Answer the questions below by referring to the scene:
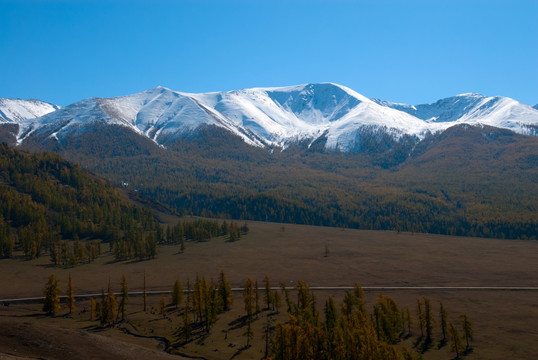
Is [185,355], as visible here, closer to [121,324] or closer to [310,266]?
[121,324]

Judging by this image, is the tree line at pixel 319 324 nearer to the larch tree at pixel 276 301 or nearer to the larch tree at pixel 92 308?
the larch tree at pixel 276 301

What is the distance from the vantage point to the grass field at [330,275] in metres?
78.4

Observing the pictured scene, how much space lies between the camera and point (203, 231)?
650 ft

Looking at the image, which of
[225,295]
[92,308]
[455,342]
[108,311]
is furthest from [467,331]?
[92,308]

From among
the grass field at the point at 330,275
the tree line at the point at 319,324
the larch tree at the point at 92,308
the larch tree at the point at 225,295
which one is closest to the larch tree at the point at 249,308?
the tree line at the point at 319,324

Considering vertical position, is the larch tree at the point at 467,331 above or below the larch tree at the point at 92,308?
below

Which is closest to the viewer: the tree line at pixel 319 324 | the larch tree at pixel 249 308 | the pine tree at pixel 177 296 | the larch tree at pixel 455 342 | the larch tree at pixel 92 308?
the tree line at pixel 319 324

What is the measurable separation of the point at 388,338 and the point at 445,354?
10409mm

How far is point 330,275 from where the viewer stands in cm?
13025

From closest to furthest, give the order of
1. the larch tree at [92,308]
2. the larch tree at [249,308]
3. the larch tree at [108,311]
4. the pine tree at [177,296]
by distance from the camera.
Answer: the larch tree at [249,308] < the larch tree at [108,311] < the larch tree at [92,308] < the pine tree at [177,296]

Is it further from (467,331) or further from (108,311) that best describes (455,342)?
(108,311)

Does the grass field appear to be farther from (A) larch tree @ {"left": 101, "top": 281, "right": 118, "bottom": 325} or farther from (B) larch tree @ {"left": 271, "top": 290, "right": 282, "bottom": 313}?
(B) larch tree @ {"left": 271, "top": 290, "right": 282, "bottom": 313}

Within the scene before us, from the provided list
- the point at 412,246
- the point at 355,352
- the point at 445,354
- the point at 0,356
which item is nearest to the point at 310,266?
the point at 412,246

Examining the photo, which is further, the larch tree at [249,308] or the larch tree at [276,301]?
the larch tree at [276,301]
